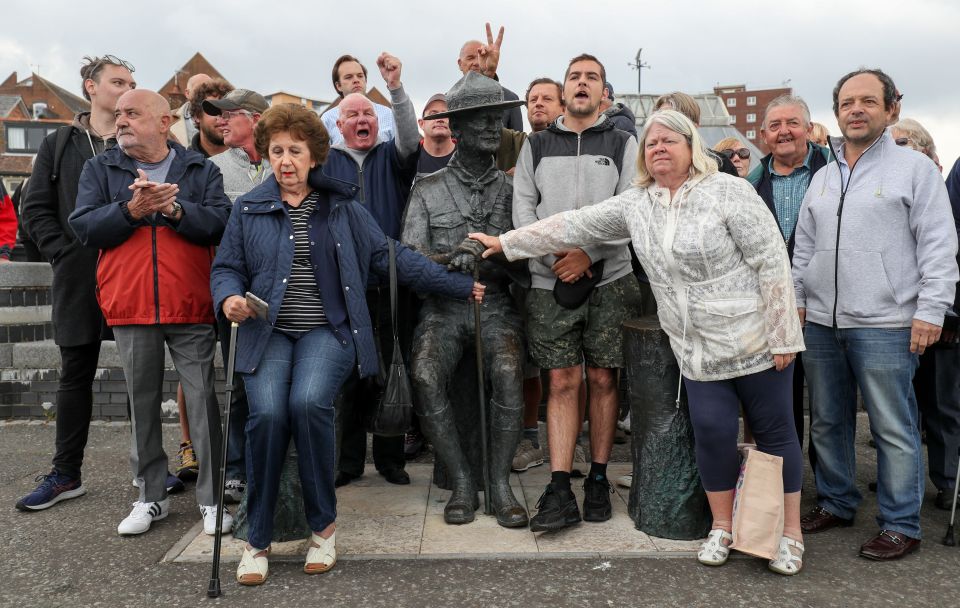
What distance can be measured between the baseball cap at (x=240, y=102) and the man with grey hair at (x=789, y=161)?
3092 millimetres

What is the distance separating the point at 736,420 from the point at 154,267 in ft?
9.70

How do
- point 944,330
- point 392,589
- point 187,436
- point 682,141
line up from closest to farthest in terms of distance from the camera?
point 392,589, point 682,141, point 944,330, point 187,436

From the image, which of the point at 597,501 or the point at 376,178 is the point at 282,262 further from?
the point at 597,501

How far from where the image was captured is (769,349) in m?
3.41

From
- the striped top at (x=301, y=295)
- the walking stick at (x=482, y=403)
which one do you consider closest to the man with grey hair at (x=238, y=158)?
the striped top at (x=301, y=295)

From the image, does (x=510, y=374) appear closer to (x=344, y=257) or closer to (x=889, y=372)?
(x=344, y=257)

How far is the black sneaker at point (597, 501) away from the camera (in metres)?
4.04

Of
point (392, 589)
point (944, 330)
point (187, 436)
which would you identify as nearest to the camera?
point (392, 589)

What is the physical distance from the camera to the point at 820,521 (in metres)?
3.99

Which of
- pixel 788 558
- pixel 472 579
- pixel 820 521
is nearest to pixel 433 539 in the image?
pixel 472 579

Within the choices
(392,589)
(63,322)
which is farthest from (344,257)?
(63,322)

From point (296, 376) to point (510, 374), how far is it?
124 centimetres

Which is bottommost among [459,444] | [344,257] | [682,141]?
[459,444]

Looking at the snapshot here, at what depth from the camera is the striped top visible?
354 cm
